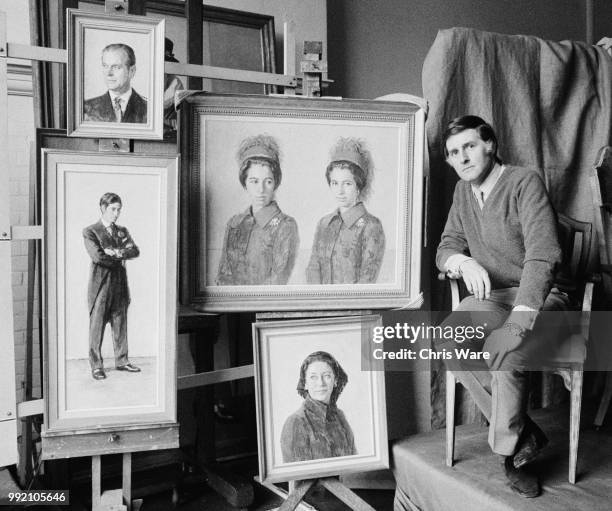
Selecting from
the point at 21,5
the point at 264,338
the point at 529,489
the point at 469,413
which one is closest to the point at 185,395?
the point at 264,338

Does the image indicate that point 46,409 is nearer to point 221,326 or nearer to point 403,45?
point 221,326

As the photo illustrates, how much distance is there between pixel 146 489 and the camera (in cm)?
214

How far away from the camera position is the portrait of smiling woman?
5.79ft

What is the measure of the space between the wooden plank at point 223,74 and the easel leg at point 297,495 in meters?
1.21

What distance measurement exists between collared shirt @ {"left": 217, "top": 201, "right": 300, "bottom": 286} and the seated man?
0.50 meters

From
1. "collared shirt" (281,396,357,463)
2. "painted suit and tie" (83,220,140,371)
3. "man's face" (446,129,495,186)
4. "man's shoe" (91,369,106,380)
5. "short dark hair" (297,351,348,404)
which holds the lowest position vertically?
"collared shirt" (281,396,357,463)

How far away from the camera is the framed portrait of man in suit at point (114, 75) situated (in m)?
1.52

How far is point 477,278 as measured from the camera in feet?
5.69

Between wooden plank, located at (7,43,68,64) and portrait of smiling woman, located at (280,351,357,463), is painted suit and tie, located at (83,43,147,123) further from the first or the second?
portrait of smiling woman, located at (280,351,357,463)

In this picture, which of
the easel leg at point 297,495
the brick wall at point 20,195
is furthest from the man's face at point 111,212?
the easel leg at point 297,495

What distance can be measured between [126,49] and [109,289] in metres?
0.62

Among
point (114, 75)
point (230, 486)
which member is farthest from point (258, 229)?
point (230, 486)

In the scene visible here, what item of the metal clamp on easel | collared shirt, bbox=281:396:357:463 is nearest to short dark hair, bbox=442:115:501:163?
the metal clamp on easel

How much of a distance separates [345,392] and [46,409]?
831mm
